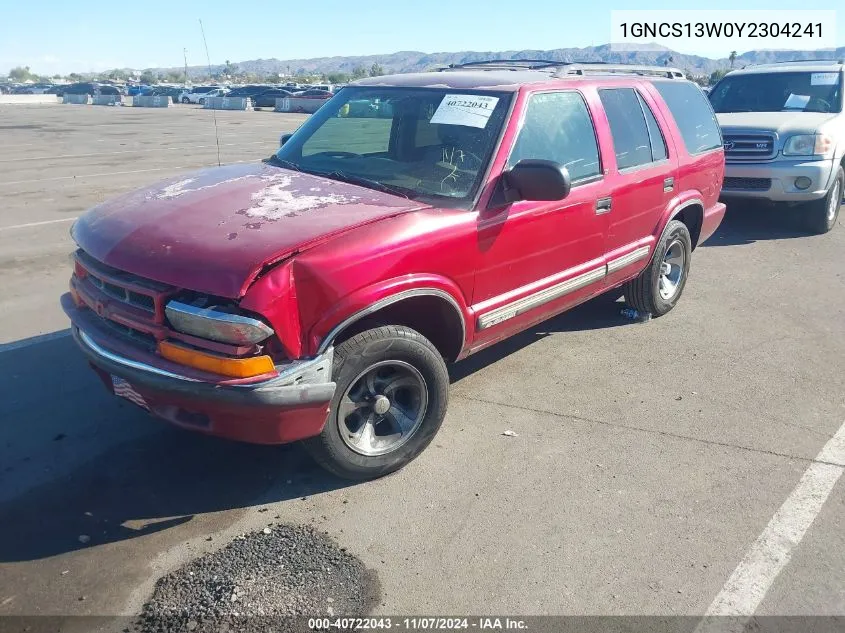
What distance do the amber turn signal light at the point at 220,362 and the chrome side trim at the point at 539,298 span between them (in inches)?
56.8

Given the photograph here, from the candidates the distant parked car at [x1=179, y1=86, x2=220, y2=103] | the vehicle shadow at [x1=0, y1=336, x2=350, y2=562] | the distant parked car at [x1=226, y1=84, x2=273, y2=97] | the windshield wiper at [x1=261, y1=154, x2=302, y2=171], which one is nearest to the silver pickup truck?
the windshield wiper at [x1=261, y1=154, x2=302, y2=171]

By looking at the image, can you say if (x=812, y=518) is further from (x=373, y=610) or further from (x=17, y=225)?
(x=17, y=225)

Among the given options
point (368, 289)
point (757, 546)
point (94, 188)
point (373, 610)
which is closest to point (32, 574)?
point (373, 610)

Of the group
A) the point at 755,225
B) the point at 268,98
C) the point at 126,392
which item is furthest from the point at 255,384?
the point at 268,98

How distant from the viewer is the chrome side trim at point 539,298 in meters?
4.17

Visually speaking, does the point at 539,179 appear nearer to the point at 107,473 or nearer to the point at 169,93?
the point at 107,473

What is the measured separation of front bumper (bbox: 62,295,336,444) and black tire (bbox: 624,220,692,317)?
3.48 metres

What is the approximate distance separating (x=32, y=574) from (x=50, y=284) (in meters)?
4.25

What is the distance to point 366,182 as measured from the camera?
416 cm

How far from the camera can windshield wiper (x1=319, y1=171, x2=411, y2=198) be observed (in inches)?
158

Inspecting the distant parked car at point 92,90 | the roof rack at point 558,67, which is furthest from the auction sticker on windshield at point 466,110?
the distant parked car at point 92,90

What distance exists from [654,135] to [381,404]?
10.8ft

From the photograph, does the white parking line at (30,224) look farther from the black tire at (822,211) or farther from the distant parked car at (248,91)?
the distant parked car at (248,91)

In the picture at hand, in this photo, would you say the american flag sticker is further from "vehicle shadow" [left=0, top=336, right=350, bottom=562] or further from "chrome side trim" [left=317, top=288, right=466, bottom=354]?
"chrome side trim" [left=317, top=288, right=466, bottom=354]
